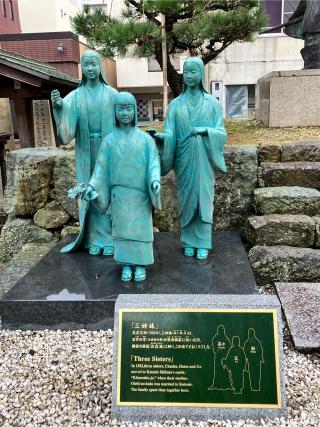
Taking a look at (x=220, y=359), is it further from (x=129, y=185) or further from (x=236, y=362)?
(x=129, y=185)

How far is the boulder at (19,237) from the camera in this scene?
548cm

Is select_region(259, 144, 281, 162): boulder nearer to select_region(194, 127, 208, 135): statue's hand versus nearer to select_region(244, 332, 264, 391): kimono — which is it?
select_region(194, 127, 208, 135): statue's hand

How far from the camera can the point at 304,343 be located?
9.43 feet

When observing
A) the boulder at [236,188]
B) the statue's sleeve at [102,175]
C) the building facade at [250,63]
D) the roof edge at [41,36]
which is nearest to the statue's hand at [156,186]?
the statue's sleeve at [102,175]

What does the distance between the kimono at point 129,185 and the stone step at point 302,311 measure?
1.28 m

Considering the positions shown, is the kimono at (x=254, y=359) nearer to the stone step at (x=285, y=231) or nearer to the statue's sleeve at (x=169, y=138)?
the statue's sleeve at (x=169, y=138)

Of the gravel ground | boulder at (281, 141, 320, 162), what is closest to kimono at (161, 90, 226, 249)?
the gravel ground

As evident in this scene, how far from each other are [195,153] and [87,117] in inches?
42.0

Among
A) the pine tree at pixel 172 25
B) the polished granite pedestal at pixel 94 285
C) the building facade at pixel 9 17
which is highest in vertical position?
the building facade at pixel 9 17

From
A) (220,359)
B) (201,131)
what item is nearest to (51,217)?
(201,131)

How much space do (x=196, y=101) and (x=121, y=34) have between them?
2937 millimetres

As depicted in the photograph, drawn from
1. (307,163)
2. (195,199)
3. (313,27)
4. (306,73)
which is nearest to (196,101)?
(195,199)

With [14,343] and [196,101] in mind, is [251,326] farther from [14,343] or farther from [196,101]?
[196,101]

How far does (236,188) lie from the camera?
193 inches
